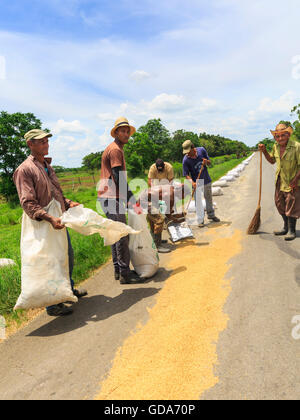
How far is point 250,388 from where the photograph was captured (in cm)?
175

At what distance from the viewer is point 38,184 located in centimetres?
281

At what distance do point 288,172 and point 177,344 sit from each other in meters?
3.52

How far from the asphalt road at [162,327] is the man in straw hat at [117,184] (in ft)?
1.81

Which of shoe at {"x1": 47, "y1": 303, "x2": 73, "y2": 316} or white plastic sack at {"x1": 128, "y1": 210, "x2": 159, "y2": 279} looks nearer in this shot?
shoe at {"x1": 47, "y1": 303, "x2": 73, "y2": 316}

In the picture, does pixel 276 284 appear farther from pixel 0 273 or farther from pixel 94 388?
pixel 0 273

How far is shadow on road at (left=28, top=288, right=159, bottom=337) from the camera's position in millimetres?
2779

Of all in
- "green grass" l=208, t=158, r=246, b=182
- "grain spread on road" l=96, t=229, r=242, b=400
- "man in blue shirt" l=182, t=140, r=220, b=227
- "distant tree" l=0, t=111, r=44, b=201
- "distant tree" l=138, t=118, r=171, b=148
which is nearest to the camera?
"grain spread on road" l=96, t=229, r=242, b=400

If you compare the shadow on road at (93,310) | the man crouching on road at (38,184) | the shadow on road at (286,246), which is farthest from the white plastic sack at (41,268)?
the shadow on road at (286,246)

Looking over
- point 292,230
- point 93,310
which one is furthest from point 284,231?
point 93,310

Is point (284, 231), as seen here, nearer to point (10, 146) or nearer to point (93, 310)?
point (93, 310)

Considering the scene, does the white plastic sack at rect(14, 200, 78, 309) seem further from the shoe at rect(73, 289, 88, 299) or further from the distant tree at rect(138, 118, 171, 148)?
the distant tree at rect(138, 118, 171, 148)

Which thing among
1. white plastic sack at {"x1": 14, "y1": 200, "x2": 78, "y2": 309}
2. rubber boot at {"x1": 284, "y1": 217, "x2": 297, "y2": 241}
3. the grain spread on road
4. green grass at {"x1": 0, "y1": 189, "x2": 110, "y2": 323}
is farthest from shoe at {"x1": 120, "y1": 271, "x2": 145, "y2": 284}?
rubber boot at {"x1": 284, "y1": 217, "x2": 297, "y2": 241}

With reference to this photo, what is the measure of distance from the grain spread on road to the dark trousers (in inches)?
24.5

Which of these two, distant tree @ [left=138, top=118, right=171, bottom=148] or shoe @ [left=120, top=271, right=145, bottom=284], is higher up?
distant tree @ [left=138, top=118, right=171, bottom=148]
